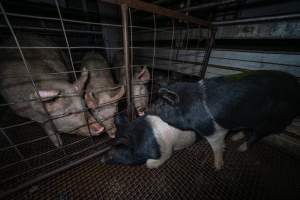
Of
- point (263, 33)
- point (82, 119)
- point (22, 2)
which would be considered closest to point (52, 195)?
point (82, 119)

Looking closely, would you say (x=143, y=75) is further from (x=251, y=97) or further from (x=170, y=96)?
(x=251, y=97)

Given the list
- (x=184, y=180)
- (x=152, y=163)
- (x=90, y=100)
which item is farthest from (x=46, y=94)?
(x=184, y=180)

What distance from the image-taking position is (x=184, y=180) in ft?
5.41

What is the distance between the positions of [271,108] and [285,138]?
909 millimetres

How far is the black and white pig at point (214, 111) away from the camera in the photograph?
1.36 metres

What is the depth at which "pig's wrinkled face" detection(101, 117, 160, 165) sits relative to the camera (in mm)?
1549

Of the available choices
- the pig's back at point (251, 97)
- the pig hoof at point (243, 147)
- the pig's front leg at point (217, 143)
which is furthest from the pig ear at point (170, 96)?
the pig hoof at point (243, 147)

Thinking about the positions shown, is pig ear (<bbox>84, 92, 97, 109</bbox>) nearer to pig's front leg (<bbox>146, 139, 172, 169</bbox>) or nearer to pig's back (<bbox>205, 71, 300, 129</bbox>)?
pig's front leg (<bbox>146, 139, 172, 169</bbox>)

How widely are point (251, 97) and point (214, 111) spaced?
0.39 m

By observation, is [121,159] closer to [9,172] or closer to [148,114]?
[148,114]

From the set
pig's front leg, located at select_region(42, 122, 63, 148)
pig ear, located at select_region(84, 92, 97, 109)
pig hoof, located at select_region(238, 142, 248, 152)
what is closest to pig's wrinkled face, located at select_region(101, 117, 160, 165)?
pig ear, located at select_region(84, 92, 97, 109)

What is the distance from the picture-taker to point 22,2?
334 cm

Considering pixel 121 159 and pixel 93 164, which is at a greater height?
pixel 121 159

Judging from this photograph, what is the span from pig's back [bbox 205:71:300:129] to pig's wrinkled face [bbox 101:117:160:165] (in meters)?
0.72
